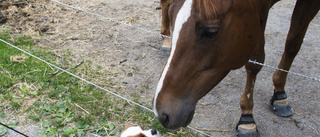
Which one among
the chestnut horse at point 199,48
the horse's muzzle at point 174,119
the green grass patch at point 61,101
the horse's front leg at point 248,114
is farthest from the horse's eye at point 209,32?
A: the green grass patch at point 61,101

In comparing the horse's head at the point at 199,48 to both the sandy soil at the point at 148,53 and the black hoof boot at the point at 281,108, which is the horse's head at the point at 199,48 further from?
the black hoof boot at the point at 281,108

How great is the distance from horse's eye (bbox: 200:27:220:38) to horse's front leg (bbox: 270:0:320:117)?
1.27 m

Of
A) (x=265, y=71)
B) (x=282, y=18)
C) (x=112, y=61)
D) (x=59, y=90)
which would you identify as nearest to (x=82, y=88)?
(x=59, y=90)

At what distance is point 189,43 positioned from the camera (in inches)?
56.6

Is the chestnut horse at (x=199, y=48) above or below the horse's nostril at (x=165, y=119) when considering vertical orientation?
above

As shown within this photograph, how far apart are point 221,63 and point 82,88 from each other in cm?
192

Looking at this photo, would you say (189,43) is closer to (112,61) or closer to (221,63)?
(221,63)

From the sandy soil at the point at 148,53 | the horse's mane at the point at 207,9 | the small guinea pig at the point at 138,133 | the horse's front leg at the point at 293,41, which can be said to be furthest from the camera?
the sandy soil at the point at 148,53

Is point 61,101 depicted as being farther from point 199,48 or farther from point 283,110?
point 283,110

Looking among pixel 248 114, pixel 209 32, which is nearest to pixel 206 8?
pixel 209 32

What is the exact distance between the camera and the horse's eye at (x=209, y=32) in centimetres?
142

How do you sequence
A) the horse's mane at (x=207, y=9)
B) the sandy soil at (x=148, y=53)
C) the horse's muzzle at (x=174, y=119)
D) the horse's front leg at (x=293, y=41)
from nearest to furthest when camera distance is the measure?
the horse's mane at (x=207, y=9) < the horse's muzzle at (x=174, y=119) < the horse's front leg at (x=293, y=41) < the sandy soil at (x=148, y=53)

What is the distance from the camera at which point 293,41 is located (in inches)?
98.5

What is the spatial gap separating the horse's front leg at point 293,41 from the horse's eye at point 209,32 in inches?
50.0
